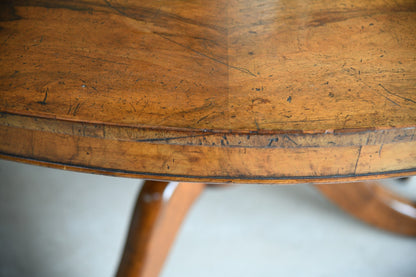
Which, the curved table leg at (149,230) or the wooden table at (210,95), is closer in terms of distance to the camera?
the wooden table at (210,95)

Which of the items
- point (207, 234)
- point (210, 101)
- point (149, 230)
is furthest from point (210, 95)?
point (207, 234)

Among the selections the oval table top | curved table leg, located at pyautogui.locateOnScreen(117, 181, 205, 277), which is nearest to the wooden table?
the oval table top

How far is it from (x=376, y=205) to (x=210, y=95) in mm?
623

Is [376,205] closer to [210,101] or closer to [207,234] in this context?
[207,234]

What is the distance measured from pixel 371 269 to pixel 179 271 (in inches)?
13.7

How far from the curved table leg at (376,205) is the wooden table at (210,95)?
0.44 meters

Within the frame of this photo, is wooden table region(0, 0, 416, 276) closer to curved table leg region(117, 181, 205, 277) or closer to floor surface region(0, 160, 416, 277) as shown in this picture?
curved table leg region(117, 181, 205, 277)

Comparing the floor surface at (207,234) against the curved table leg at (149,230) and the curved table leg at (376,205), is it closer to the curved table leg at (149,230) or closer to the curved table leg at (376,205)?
the curved table leg at (376,205)

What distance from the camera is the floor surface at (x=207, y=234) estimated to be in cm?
78

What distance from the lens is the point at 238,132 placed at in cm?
30

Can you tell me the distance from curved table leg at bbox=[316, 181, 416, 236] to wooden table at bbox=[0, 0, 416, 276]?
442 millimetres

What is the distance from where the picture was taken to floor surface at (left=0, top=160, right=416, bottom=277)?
0.78 m

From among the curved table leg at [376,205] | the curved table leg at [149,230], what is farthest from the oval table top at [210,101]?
the curved table leg at [376,205]

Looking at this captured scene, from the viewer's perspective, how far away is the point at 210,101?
1.08ft
